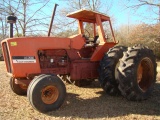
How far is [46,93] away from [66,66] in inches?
47.7

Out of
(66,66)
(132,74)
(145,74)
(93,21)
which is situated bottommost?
(145,74)

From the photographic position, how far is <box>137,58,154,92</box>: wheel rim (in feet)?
20.3

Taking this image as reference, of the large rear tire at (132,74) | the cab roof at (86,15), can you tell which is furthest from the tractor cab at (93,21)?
the large rear tire at (132,74)

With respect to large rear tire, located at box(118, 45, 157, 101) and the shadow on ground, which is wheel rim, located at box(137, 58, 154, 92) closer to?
large rear tire, located at box(118, 45, 157, 101)

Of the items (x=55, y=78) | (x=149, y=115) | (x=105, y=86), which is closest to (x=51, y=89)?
(x=55, y=78)

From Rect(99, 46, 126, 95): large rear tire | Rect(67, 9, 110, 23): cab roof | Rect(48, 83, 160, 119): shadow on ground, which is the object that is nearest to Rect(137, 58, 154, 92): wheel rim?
Rect(48, 83, 160, 119): shadow on ground

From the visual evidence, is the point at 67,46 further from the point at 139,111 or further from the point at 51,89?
the point at 139,111

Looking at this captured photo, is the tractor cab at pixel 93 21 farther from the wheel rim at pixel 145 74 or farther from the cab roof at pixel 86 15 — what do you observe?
the wheel rim at pixel 145 74

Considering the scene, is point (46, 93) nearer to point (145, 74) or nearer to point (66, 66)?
point (66, 66)

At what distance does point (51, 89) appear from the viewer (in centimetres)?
496

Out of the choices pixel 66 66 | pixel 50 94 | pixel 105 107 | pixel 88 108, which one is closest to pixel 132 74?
pixel 105 107

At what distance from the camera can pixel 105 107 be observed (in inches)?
201

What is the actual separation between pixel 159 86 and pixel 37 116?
4.81 meters

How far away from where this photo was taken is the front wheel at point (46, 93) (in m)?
4.61
